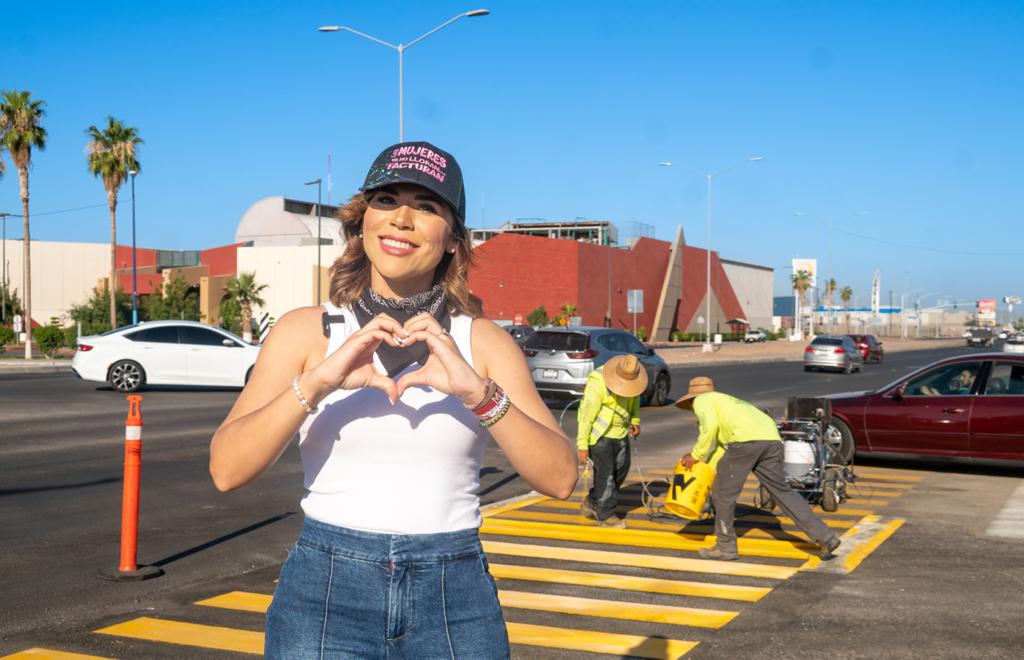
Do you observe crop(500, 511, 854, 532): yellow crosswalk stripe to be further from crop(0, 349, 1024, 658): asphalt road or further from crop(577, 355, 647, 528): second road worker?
crop(0, 349, 1024, 658): asphalt road

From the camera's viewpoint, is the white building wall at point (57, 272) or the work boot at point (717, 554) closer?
the work boot at point (717, 554)

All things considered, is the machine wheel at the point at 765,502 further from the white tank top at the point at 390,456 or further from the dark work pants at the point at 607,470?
the white tank top at the point at 390,456

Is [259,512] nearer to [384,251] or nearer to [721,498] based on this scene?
[721,498]

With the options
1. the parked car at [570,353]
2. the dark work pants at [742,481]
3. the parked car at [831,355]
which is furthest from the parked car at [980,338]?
the dark work pants at [742,481]

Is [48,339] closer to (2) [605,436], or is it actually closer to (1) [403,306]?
(2) [605,436]

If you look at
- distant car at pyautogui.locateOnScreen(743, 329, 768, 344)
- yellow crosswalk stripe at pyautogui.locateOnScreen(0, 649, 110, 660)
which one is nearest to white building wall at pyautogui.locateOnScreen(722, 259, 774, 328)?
distant car at pyautogui.locateOnScreen(743, 329, 768, 344)

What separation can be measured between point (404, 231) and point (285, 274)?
7513cm

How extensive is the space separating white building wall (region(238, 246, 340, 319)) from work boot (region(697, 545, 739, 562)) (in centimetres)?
6688

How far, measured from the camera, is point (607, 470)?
10.1 metres

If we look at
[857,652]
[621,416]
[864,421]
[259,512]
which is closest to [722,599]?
[857,652]

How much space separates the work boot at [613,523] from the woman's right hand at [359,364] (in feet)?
26.3

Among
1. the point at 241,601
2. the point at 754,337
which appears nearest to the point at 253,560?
the point at 241,601

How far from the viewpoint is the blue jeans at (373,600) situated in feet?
8.03

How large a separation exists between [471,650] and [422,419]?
1.83 ft
